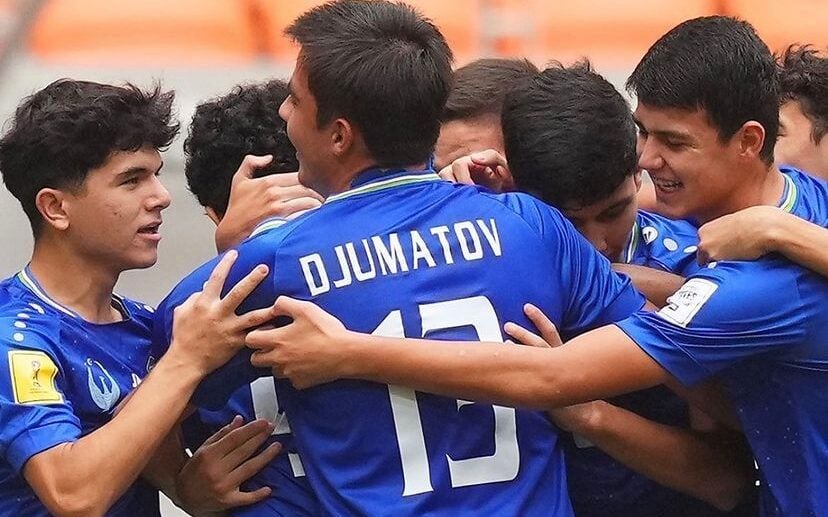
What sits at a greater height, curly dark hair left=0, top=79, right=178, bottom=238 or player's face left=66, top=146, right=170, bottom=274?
curly dark hair left=0, top=79, right=178, bottom=238

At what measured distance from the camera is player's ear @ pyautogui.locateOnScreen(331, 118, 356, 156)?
2.44m

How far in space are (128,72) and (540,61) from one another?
6.80ft

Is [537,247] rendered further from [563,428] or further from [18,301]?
[18,301]

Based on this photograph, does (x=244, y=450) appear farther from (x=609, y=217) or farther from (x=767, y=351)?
(x=767, y=351)

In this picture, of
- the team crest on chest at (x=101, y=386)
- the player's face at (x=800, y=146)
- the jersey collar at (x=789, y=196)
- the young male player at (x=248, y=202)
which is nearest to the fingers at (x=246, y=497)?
the young male player at (x=248, y=202)

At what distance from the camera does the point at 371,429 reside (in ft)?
7.84

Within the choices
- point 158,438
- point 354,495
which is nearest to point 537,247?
point 354,495

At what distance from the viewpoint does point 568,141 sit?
2689mm

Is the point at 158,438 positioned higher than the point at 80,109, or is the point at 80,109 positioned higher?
the point at 80,109

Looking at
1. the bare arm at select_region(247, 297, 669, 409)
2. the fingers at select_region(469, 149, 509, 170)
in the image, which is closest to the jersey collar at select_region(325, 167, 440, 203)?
the bare arm at select_region(247, 297, 669, 409)

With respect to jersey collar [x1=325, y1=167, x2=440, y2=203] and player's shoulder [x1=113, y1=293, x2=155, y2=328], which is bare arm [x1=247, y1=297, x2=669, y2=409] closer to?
jersey collar [x1=325, y1=167, x2=440, y2=203]

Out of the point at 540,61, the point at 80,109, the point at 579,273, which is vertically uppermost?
the point at 80,109

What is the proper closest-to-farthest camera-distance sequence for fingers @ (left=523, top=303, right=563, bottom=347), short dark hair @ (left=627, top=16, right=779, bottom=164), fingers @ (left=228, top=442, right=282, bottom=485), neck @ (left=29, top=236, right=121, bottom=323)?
fingers @ (left=523, top=303, right=563, bottom=347) → short dark hair @ (left=627, top=16, right=779, bottom=164) → fingers @ (left=228, top=442, right=282, bottom=485) → neck @ (left=29, top=236, right=121, bottom=323)

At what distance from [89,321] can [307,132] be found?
2.42ft
